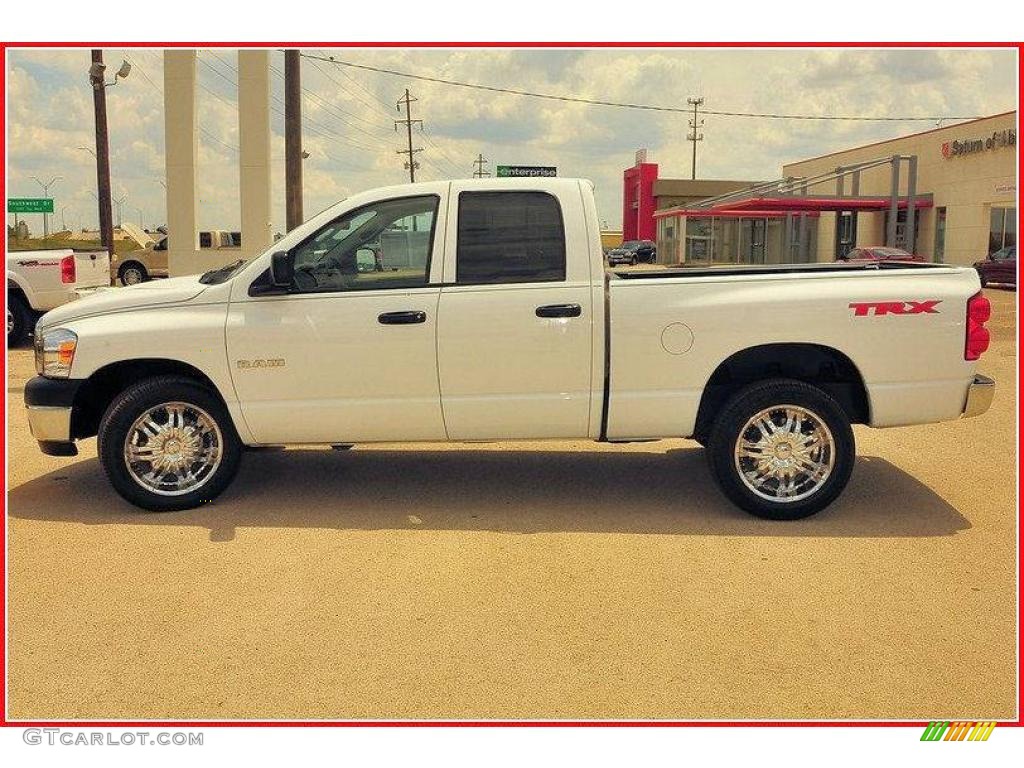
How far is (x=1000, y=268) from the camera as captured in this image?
3058 cm

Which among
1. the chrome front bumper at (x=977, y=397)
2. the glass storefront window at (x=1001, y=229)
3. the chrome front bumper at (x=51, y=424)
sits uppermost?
the glass storefront window at (x=1001, y=229)

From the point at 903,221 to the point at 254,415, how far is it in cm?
4179

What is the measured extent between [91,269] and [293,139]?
6535 millimetres

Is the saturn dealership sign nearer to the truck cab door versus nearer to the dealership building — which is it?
the dealership building

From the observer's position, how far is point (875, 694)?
3.80m

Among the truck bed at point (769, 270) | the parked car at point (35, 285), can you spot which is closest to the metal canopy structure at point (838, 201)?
the parked car at point (35, 285)

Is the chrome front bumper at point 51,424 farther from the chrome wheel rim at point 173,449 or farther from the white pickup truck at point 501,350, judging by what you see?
the chrome wheel rim at point 173,449

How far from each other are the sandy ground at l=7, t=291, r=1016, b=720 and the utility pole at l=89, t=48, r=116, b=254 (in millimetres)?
25094

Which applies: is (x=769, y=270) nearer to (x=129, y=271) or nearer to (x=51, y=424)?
(x=51, y=424)

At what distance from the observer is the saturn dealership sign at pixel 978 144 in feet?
120

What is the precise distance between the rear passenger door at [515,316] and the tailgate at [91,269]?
37.0 feet

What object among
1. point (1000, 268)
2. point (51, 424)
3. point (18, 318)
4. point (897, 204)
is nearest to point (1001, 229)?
point (897, 204)

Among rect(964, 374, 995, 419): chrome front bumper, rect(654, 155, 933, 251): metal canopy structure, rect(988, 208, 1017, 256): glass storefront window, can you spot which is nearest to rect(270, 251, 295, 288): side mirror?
rect(964, 374, 995, 419): chrome front bumper

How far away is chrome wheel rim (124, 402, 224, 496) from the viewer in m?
6.19
